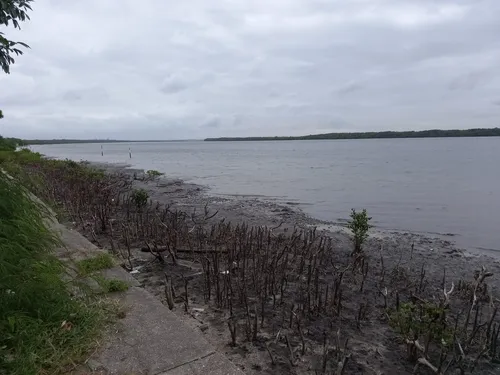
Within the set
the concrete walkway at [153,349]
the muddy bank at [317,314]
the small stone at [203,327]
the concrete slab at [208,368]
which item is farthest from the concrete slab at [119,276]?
the concrete slab at [208,368]

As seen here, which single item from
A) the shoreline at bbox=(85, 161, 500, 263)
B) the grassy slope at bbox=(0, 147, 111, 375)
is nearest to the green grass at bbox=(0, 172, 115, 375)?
the grassy slope at bbox=(0, 147, 111, 375)

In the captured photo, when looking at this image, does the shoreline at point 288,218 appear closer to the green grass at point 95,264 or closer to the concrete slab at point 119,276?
the green grass at point 95,264

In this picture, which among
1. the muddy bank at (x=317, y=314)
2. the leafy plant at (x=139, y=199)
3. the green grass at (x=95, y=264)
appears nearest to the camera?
the muddy bank at (x=317, y=314)

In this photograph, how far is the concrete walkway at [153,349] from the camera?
2857 millimetres

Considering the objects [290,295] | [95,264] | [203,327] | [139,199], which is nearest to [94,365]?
[203,327]

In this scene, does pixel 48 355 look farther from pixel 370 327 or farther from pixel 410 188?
pixel 410 188

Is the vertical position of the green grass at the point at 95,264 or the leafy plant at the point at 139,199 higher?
the green grass at the point at 95,264

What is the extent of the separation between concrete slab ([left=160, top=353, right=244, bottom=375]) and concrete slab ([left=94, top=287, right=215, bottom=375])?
0.05 metres

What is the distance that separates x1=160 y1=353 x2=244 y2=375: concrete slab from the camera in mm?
2842

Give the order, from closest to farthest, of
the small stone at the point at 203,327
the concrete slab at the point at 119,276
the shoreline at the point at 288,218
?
the small stone at the point at 203,327 < the concrete slab at the point at 119,276 < the shoreline at the point at 288,218

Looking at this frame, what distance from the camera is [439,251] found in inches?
401

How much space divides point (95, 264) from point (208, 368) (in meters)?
2.55

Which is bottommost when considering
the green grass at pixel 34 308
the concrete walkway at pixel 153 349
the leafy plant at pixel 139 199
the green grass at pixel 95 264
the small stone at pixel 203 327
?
the small stone at pixel 203 327

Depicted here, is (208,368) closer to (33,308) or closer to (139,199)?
(33,308)
